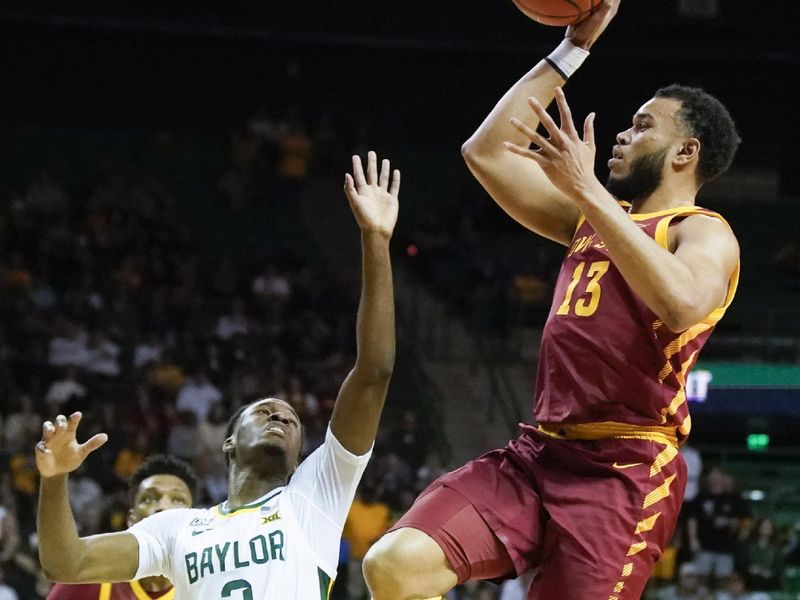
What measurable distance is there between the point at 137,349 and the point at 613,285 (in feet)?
Result: 32.6

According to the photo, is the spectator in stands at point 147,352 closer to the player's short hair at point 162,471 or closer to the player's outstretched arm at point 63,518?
the player's short hair at point 162,471

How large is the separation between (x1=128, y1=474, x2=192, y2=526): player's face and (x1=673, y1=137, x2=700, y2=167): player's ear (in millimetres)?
2620

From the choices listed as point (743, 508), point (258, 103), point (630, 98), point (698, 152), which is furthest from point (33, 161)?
point (698, 152)

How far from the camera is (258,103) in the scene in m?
18.2

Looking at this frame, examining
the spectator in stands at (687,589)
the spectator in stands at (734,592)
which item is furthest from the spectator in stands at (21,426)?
the spectator in stands at (734,592)

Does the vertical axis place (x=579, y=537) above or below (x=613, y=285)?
below

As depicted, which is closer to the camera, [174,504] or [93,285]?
[174,504]

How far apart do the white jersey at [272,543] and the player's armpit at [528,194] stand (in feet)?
3.86

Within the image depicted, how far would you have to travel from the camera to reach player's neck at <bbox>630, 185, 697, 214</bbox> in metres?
4.31

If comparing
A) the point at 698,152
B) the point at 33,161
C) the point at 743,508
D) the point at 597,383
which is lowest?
the point at 743,508

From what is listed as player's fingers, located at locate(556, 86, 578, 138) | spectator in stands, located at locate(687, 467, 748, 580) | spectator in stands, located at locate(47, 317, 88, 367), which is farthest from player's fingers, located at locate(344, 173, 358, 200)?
spectator in stands, located at locate(47, 317, 88, 367)

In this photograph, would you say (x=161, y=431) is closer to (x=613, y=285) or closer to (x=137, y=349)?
(x=137, y=349)

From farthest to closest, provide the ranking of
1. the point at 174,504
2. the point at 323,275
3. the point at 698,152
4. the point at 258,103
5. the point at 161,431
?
1. the point at 258,103
2. the point at 323,275
3. the point at 161,431
4. the point at 174,504
5. the point at 698,152

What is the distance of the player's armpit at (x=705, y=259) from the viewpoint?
147 inches
